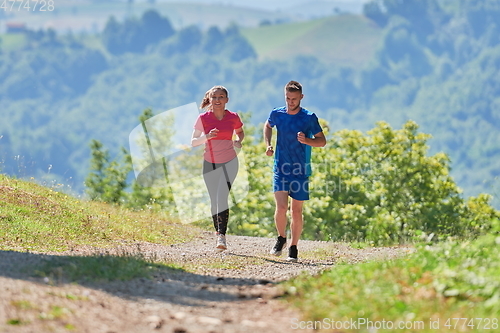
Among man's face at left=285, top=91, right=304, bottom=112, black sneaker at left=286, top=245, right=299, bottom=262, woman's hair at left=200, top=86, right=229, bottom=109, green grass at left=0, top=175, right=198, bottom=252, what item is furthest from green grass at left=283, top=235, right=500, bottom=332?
green grass at left=0, top=175, right=198, bottom=252

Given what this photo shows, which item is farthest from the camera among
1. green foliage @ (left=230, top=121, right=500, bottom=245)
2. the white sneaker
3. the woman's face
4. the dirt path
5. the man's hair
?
green foliage @ (left=230, top=121, right=500, bottom=245)

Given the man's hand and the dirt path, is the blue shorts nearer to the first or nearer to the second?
the man's hand

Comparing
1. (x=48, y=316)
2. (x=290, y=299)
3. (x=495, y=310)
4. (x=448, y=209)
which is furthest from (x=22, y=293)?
(x=448, y=209)

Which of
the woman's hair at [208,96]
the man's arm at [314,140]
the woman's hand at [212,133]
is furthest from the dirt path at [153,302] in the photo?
the woman's hair at [208,96]

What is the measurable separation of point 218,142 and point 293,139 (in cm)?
129

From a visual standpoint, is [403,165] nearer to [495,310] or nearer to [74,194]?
[74,194]

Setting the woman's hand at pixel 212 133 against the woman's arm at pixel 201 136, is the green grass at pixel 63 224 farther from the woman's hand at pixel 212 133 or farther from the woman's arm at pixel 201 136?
the woman's hand at pixel 212 133

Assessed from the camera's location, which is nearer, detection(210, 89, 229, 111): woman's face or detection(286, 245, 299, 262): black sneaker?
detection(286, 245, 299, 262): black sneaker

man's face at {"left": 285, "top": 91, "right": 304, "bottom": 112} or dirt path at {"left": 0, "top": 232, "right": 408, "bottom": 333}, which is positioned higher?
man's face at {"left": 285, "top": 91, "right": 304, "bottom": 112}

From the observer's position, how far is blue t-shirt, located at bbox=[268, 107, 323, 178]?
8.77 metres

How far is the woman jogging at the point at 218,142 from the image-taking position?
948 cm

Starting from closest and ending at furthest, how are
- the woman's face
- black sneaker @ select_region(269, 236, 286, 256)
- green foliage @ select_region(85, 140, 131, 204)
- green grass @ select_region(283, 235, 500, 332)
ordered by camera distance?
green grass @ select_region(283, 235, 500, 332)
the woman's face
black sneaker @ select_region(269, 236, 286, 256)
green foliage @ select_region(85, 140, 131, 204)

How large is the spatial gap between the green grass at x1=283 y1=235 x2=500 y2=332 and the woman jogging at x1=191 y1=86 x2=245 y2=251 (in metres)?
3.68

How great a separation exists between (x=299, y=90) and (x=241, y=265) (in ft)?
7.68
